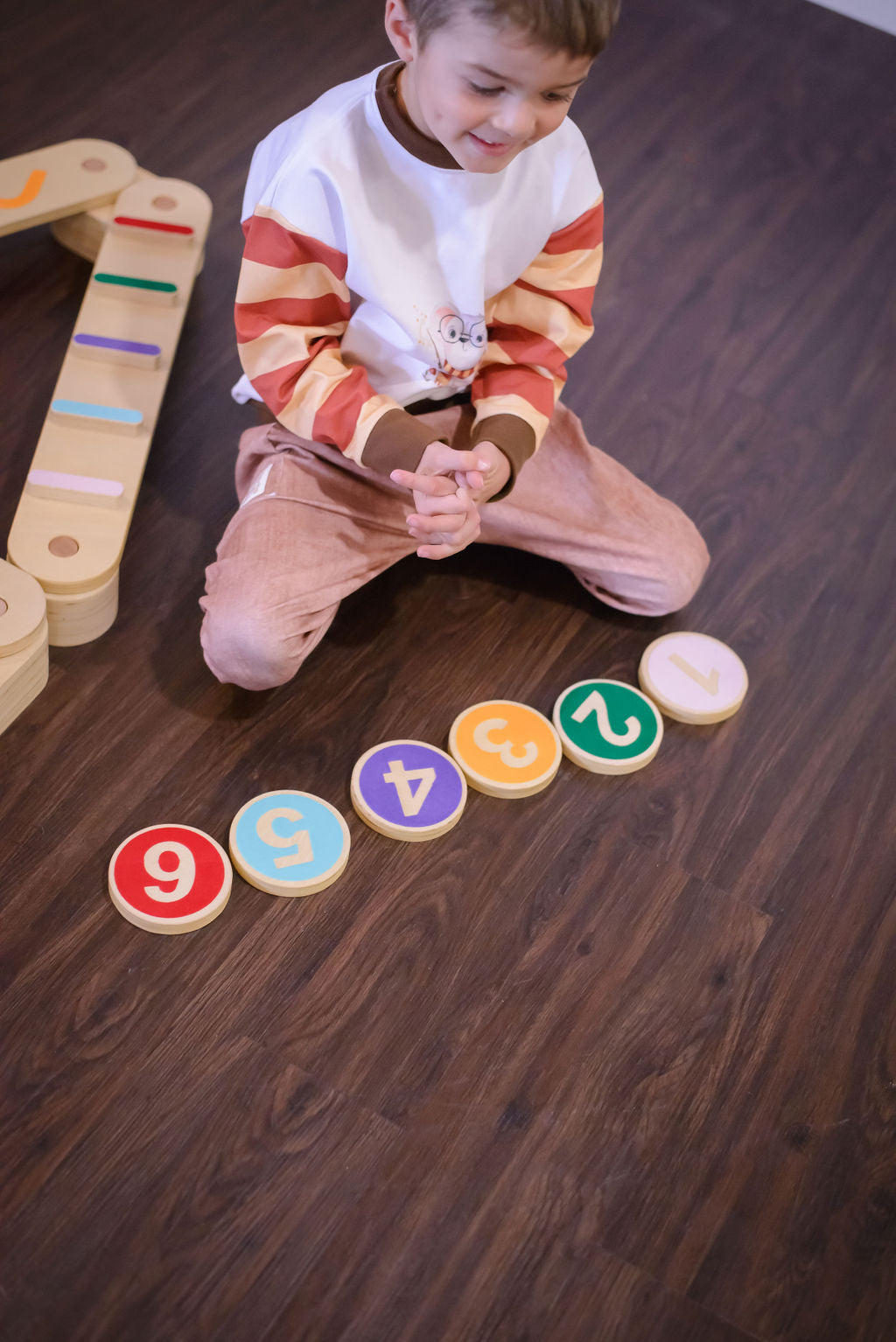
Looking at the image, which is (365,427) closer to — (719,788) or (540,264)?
(540,264)

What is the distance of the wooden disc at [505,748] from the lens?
3.82 ft

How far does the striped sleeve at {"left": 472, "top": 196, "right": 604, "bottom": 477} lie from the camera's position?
3.78ft

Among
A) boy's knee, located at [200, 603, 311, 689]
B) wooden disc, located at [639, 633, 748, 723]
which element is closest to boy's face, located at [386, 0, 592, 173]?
boy's knee, located at [200, 603, 311, 689]

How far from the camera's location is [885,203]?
79.3 inches

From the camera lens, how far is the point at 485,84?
0.89 metres

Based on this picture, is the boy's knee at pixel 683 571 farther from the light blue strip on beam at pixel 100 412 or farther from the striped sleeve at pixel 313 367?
the light blue strip on beam at pixel 100 412

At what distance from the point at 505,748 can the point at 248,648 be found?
0.25 metres

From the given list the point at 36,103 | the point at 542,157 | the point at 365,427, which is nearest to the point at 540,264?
the point at 542,157

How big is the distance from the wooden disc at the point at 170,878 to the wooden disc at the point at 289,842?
0.07ft

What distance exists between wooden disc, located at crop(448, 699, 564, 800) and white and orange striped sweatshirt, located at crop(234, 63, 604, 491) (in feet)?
0.76

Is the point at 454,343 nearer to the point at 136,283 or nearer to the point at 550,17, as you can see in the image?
the point at 550,17

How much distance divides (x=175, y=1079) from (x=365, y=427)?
21.5 inches

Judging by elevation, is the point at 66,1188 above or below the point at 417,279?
below

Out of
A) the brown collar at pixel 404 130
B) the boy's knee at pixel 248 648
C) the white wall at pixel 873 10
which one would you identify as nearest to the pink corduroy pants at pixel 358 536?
the boy's knee at pixel 248 648
